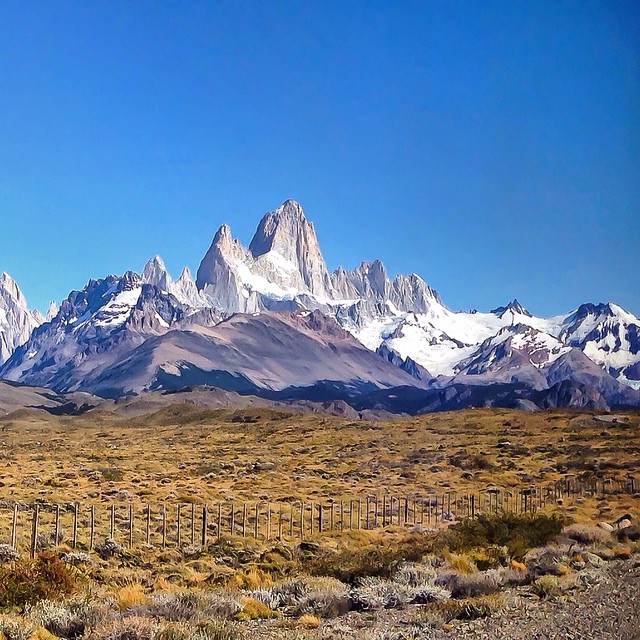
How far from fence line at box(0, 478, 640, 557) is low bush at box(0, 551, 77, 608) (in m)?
6.04

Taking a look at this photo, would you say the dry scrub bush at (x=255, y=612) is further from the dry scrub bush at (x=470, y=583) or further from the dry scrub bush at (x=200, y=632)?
the dry scrub bush at (x=470, y=583)

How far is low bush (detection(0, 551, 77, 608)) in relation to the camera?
14594 mm

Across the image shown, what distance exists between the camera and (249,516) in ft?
112

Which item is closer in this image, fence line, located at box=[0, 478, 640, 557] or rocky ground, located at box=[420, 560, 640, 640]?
rocky ground, located at box=[420, 560, 640, 640]

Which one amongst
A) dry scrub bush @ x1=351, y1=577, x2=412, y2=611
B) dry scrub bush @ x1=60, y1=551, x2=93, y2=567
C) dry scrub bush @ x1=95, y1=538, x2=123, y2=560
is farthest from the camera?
dry scrub bush @ x1=95, y1=538, x2=123, y2=560

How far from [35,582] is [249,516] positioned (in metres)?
19.3

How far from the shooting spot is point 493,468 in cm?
5394

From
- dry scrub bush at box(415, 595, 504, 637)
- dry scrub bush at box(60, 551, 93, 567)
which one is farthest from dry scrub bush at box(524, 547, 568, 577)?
dry scrub bush at box(60, 551, 93, 567)

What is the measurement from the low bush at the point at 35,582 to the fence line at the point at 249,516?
6040mm

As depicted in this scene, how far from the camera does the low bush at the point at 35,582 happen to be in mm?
14594

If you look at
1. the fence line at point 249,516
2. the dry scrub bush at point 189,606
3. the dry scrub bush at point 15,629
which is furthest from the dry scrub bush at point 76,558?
the dry scrub bush at point 15,629

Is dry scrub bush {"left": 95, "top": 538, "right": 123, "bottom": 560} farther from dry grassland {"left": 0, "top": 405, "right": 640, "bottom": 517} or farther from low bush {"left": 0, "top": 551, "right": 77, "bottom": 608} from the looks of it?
dry grassland {"left": 0, "top": 405, "right": 640, "bottom": 517}

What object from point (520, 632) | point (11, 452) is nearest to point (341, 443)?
point (11, 452)

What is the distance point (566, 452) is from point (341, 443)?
77.4 feet
